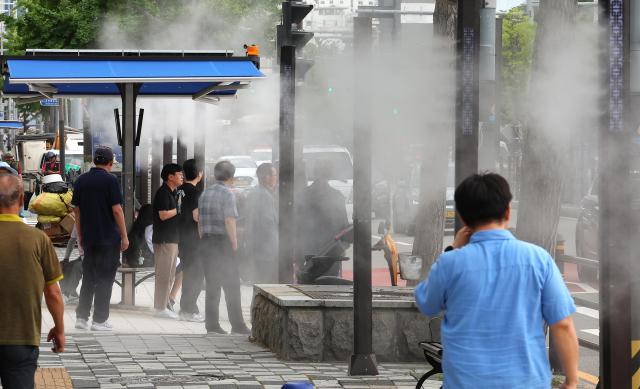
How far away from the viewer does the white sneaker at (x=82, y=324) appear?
1137 cm

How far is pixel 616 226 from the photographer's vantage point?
545 centimetres

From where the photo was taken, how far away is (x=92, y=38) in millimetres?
29984

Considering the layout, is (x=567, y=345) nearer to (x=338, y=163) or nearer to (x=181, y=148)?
(x=181, y=148)

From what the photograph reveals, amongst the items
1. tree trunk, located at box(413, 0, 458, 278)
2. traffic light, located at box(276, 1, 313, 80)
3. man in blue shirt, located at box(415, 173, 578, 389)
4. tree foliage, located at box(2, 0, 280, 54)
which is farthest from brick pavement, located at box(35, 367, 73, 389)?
tree foliage, located at box(2, 0, 280, 54)

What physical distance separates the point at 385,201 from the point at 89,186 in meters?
18.4

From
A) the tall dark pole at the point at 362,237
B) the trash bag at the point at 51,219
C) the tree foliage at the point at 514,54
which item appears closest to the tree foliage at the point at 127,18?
the trash bag at the point at 51,219

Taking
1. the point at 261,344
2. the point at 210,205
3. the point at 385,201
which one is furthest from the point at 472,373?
the point at 385,201

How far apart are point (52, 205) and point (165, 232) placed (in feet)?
6.05

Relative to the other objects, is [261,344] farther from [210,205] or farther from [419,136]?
[419,136]

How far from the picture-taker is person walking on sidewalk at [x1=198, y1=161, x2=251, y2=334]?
11422mm

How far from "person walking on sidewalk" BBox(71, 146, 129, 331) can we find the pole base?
3.54 meters

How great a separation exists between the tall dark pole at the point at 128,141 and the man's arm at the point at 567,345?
976 cm

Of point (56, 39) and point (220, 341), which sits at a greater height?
point (56, 39)

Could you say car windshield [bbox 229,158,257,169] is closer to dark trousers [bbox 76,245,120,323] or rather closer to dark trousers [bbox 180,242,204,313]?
dark trousers [bbox 180,242,204,313]
